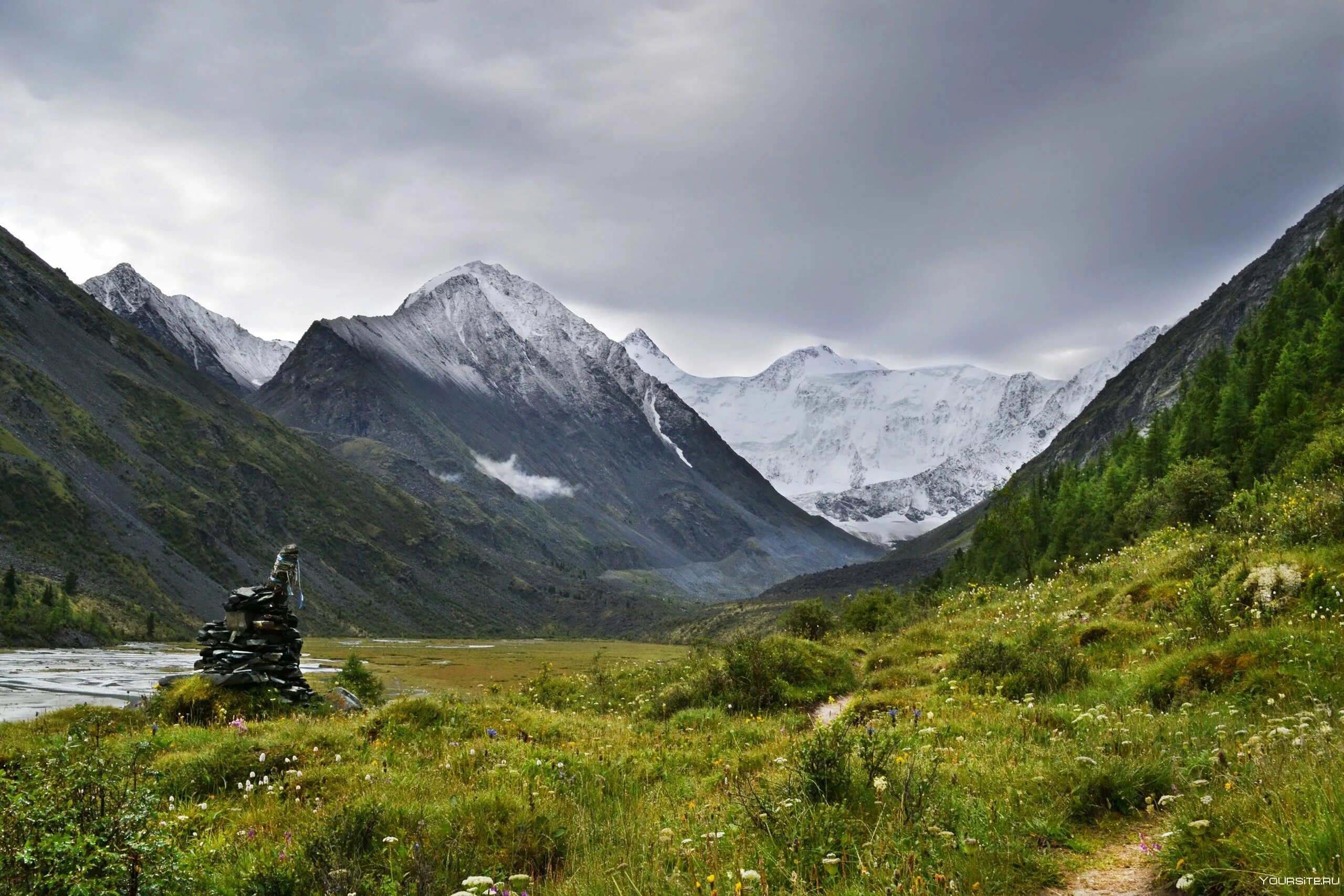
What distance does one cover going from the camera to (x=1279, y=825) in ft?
15.2

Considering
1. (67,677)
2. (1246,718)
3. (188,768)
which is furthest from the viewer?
(67,677)

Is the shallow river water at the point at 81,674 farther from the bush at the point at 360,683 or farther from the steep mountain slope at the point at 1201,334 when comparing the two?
the steep mountain slope at the point at 1201,334

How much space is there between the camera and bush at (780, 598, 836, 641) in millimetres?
31344

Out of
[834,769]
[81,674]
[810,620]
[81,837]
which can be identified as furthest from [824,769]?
[81,674]

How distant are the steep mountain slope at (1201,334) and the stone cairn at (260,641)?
163848 millimetres

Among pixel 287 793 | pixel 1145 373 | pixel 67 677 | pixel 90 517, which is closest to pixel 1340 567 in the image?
pixel 287 793

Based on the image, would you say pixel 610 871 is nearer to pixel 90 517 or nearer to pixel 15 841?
pixel 15 841

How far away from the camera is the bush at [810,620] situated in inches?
1234

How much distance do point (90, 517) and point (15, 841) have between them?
581 feet

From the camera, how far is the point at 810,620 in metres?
33.0

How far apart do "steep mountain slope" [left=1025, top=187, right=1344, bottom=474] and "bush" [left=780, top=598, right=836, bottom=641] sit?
142m

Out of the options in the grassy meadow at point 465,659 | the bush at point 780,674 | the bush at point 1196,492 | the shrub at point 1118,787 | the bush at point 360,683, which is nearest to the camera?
the shrub at point 1118,787

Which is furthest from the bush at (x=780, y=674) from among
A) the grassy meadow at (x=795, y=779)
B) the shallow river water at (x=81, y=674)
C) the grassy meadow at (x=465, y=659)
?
the shallow river water at (x=81, y=674)

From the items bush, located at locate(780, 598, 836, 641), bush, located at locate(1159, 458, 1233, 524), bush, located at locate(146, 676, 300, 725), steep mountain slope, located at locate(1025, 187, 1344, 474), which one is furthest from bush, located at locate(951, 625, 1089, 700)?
steep mountain slope, located at locate(1025, 187, 1344, 474)
